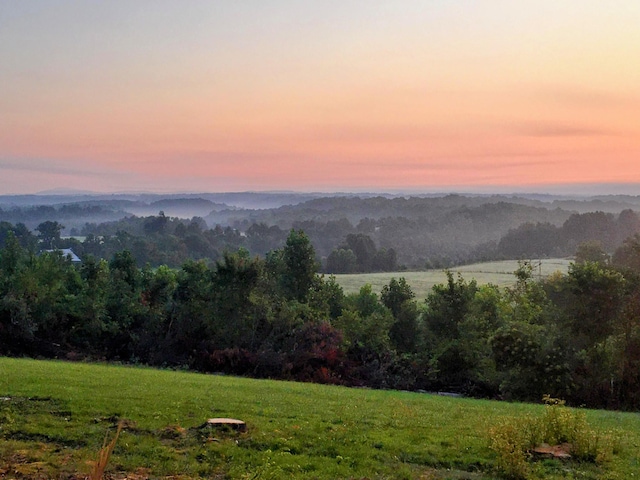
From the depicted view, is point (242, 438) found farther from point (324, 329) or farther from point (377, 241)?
point (377, 241)

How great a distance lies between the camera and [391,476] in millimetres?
10375

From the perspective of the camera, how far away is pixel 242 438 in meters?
12.0

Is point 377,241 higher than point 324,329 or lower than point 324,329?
higher

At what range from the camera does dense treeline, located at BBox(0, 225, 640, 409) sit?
91.9ft

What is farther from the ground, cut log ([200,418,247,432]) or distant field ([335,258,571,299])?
cut log ([200,418,247,432])

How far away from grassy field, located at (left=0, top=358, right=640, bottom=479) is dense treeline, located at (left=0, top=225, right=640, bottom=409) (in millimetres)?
11558

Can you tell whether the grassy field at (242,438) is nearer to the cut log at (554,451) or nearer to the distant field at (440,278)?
the cut log at (554,451)

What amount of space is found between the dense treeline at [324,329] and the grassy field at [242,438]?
11.6 m

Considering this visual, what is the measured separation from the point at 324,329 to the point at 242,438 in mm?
25917

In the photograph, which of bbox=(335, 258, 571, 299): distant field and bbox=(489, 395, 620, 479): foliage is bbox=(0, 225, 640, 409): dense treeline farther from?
bbox=(335, 258, 571, 299): distant field

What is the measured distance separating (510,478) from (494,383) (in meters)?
23.3

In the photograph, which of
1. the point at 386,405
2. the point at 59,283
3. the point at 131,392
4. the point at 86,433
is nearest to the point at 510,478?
the point at 386,405

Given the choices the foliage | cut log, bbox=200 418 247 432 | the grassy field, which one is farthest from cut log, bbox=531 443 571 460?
cut log, bbox=200 418 247 432

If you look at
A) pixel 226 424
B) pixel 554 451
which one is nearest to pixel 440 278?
pixel 554 451
